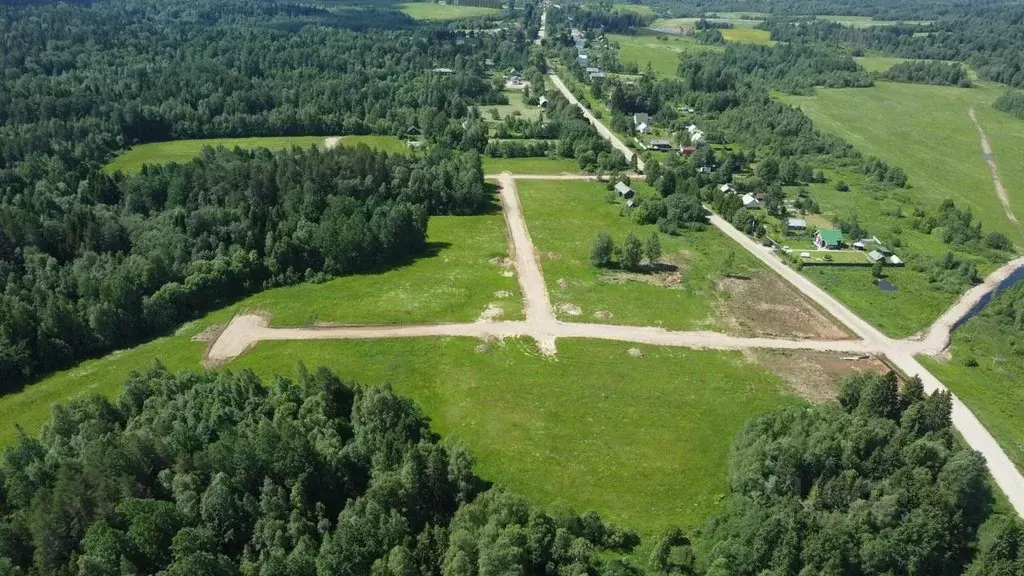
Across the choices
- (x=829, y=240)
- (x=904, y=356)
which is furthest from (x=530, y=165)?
(x=904, y=356)

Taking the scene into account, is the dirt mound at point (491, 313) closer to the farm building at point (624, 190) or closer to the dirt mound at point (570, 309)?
the dirt mound at point (570, 309)

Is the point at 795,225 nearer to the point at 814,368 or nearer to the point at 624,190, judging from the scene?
the point at 624,190

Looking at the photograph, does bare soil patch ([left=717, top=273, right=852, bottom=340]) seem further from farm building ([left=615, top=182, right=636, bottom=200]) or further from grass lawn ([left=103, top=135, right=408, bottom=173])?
grass lawn ([left=103, top=135, right=408, bottom=173])

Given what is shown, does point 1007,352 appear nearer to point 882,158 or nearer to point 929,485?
point 929,485

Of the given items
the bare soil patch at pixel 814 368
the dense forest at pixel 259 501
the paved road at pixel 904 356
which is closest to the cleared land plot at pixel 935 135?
the paved road at pixel 904 356

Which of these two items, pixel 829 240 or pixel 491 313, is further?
pixel 829 240

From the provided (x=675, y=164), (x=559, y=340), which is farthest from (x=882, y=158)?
(x=559, y=340)
